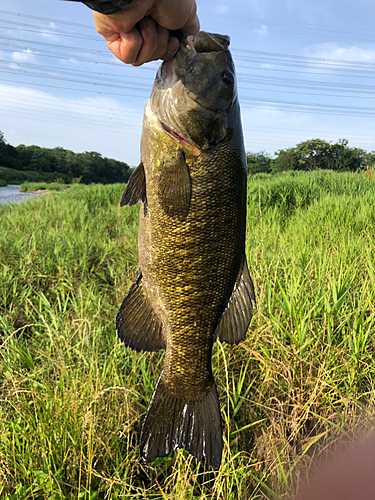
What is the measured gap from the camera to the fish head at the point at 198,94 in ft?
4.25

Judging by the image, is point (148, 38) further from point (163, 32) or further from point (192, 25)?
point (192, 25)

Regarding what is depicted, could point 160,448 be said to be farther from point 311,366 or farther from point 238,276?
point 311,366

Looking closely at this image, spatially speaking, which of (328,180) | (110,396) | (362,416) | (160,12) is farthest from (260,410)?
(328,180)

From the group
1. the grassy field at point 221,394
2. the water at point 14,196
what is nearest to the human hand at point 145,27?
the grassy field at point 221,394

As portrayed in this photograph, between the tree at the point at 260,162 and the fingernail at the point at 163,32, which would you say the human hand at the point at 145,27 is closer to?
the fingernail at the point at 163,32

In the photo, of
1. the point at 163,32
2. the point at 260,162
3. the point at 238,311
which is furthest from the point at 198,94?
the point at 260,162

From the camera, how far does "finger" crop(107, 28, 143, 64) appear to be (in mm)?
1222

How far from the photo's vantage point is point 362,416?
7.20 ft

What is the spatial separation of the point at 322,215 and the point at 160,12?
450cm

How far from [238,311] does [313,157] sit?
5548 cm

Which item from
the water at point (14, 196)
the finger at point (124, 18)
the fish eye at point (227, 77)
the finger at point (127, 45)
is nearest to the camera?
the finger at point (124, 18)

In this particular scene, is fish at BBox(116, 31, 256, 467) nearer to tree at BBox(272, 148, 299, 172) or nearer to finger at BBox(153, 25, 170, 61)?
finger at BBox(153, 25, 170, 61)

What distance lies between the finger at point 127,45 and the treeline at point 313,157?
48.0 metres

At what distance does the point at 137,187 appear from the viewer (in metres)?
1.37
